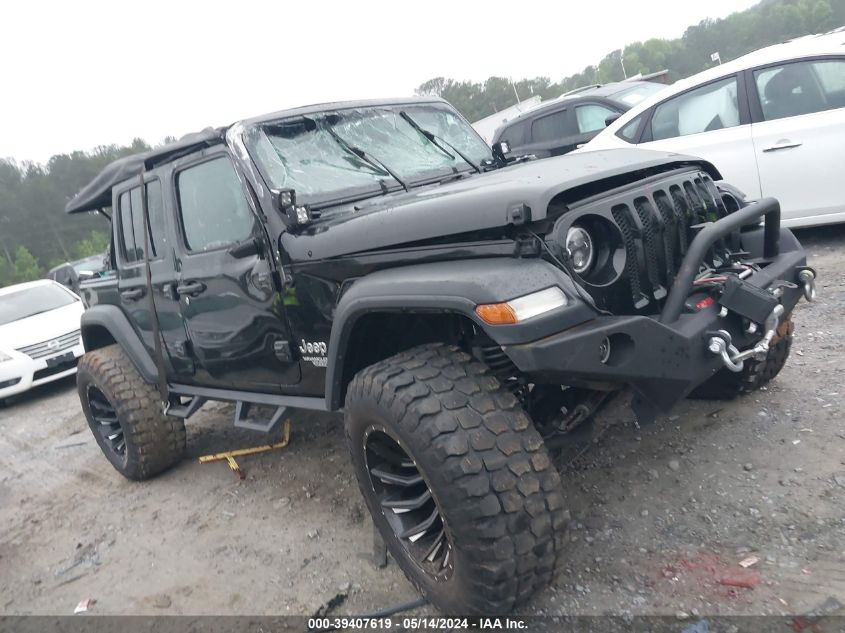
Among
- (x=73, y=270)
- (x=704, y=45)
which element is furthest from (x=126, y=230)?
(x=704, y=45)

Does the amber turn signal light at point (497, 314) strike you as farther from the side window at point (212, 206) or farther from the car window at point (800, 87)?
the car window at point (800, 87)

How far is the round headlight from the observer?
2312 millimetres

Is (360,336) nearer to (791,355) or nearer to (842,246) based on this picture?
(791,355)

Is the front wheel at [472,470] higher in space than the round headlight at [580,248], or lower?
lower

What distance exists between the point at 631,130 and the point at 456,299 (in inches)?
195

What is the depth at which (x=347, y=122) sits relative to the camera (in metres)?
3.55

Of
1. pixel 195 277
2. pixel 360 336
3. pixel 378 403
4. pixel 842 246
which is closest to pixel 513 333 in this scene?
pixel 378 403

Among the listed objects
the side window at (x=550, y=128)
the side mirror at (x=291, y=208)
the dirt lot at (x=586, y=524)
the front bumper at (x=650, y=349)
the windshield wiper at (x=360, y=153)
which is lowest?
the dirt lot at (x=586, y=524)

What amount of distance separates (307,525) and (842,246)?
492 centimetres

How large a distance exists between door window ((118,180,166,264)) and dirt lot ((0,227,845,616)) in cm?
152

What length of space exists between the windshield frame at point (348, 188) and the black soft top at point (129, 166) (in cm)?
24

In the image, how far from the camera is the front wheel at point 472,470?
2.13 m

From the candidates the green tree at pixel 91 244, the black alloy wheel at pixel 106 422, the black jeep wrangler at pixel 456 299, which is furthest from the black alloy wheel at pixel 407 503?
the green tree at pixel 91 244

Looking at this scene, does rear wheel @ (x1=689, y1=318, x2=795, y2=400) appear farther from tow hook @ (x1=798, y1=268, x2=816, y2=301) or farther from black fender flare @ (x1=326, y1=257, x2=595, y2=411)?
black fender flare @ (x1=326, y1=257, x2=595, y2=411)
